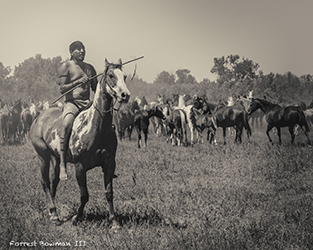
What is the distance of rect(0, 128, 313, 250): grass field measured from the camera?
19.0 ft

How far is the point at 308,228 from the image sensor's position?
603 cm

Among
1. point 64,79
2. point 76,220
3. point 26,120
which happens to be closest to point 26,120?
point 26,120

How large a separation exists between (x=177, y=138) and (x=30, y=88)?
819cm

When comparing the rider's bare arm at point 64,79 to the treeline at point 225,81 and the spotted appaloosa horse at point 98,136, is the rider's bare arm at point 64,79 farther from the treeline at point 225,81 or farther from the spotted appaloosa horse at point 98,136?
the treeline at point 225,81

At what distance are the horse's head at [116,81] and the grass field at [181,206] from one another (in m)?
2.17

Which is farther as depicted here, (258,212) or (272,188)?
(272,188)

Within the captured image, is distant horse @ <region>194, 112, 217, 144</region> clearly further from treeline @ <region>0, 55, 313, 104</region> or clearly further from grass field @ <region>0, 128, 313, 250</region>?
grass field @ <region>0, 128, 313, 250</region>

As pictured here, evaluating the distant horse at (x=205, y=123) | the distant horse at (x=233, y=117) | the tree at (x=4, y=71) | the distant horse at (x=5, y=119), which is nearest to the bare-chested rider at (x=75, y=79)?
the tree at (x=4, y=71)

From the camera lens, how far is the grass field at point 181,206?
19.0ft

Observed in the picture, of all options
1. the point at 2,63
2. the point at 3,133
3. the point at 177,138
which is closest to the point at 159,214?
the point at 2,63

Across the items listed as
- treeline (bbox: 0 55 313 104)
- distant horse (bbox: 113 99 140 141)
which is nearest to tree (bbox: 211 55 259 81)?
treeline (bbox: 0 55 313 104)

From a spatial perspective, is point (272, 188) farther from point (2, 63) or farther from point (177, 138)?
point (177, 138)

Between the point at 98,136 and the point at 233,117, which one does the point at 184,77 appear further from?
the point at 98,136

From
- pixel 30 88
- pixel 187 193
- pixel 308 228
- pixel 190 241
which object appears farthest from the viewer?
pixel 30 88
